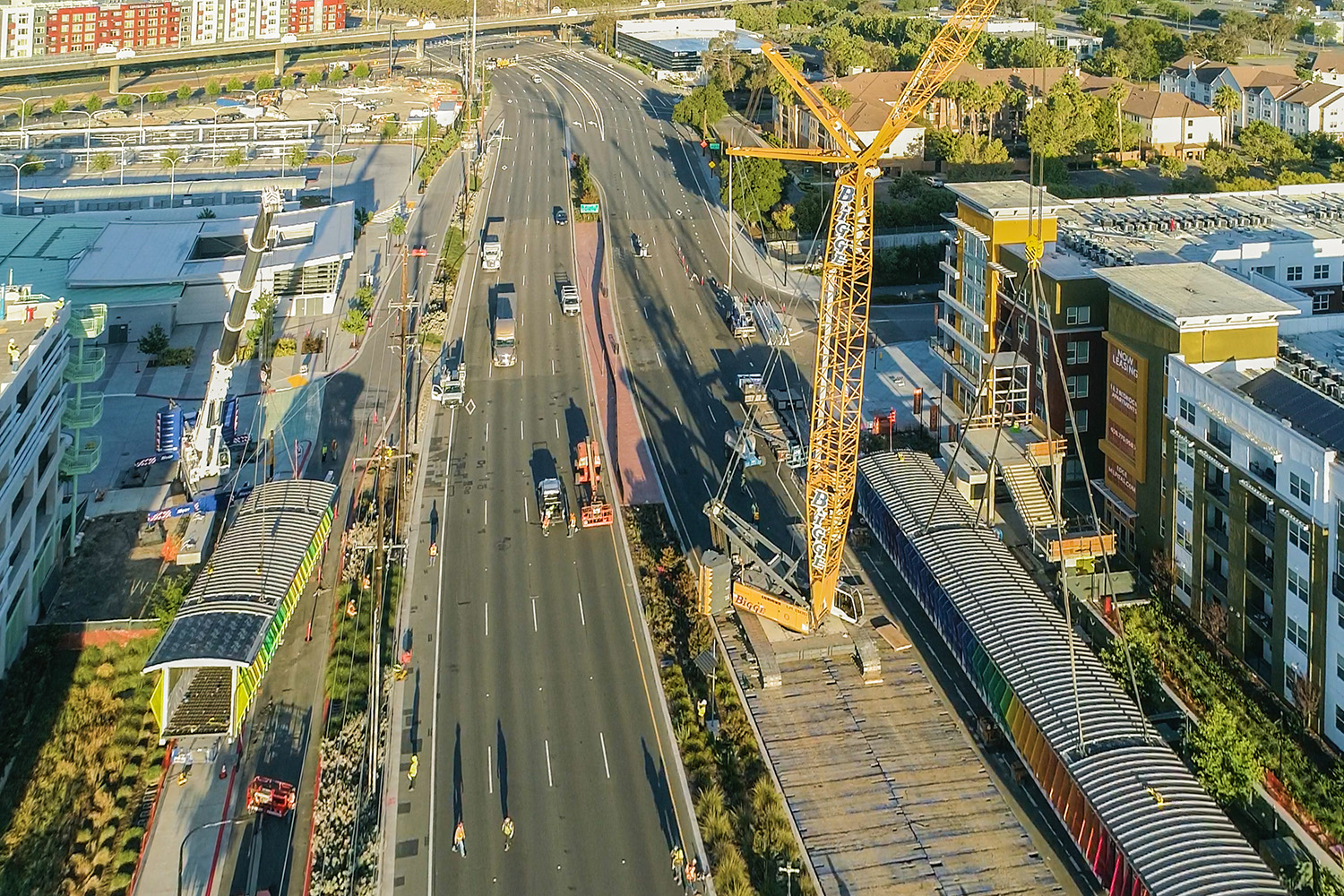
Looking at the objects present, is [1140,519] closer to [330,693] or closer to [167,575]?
[330,693]

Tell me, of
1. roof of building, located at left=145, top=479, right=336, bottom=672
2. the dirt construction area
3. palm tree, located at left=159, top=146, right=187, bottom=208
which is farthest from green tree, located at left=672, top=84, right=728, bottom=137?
the dirt construction area

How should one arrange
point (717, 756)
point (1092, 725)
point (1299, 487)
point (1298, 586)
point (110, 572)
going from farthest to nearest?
point (110, 572)
point (717, 756)
point (1298, 586)
point (1299, 487)
point (1092, 725)

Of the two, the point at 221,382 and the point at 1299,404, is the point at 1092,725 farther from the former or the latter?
the point at 221,382

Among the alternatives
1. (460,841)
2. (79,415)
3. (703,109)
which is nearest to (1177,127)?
(703,109)

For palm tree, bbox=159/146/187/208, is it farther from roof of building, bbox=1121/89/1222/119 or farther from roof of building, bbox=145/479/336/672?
roof of building, bbox=1121/89/1222/119

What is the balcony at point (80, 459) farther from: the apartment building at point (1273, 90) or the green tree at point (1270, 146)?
the apartment building at point (1273, 90)
